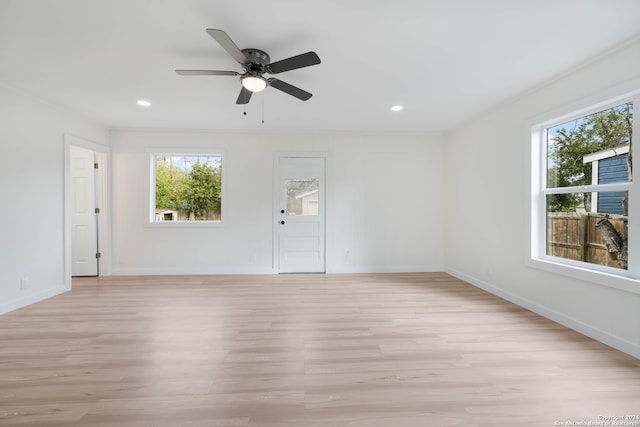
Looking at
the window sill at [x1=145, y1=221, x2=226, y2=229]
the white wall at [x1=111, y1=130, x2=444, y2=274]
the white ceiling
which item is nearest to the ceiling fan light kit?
the white ceiling

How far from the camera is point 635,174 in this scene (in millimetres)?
2123

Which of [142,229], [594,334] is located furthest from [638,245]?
[142,229]

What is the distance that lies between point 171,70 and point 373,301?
133 inches

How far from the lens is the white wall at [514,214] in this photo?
7.34ft

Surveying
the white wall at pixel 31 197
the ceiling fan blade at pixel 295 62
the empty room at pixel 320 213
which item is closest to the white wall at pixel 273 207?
the empty room at pixel 320 213

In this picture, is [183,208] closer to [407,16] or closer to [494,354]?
[407,16]

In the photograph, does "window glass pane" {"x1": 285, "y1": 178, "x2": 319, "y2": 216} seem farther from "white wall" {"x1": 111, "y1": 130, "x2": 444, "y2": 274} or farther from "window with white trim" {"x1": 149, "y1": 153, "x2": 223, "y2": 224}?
"window with white trim" {"x1": 149, "y1": 153, "x2": 223, "y2": 224}

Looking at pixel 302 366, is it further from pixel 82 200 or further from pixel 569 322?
pixel 82 200

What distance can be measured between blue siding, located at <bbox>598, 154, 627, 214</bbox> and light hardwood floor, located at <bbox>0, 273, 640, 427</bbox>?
1.20 m

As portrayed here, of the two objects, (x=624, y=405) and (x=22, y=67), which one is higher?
(x=22, y=67)

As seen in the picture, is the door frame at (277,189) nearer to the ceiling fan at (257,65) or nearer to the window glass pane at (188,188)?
the window glass pane at (188,188)

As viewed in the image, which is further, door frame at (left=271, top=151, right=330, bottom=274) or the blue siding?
door frame at (left=271, top=151, right=330, bottom=274)

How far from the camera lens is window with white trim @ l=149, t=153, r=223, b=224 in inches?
189

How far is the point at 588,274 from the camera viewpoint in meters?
2.43
